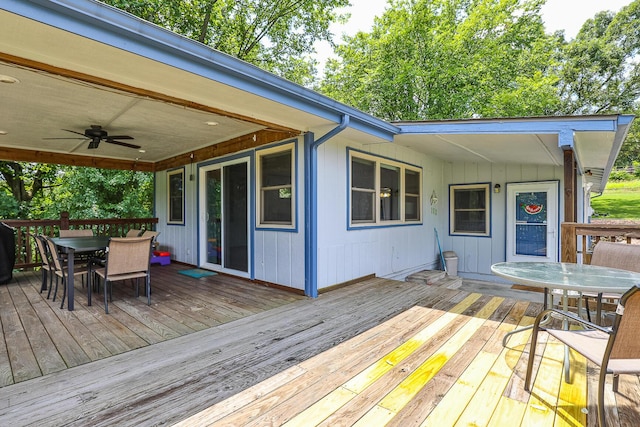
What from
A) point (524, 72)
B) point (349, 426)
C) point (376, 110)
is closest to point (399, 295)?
point (349, 426)

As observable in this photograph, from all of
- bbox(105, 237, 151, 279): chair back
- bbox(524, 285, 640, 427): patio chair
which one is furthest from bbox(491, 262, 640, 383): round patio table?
bbox(105, 237, 151, 279): chair back

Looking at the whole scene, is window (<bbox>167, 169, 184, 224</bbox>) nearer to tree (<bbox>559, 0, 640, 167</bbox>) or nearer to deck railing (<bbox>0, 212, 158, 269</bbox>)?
deck railing (<bbox>0, 212, 158, 269</bbox>)

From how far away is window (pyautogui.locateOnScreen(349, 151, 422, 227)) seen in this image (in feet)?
16.5

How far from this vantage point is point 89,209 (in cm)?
932

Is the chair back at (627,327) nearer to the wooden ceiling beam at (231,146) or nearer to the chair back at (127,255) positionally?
the wooden ceiling beam at (231,146)

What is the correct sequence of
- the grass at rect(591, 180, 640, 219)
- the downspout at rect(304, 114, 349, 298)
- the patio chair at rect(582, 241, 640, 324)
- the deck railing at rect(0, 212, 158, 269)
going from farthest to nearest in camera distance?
the grass at rect(591, 180, 640, 219), the deck railing at rect(0, 212, 158, 269), the downspout at rect(304, 114, 349, 298), the patio chair at rect(582, 241, 640, 324)

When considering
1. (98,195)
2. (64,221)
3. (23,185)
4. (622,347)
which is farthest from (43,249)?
(23,185)

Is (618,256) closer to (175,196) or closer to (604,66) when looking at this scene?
(175,196)

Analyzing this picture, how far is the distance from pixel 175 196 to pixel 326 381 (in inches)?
239

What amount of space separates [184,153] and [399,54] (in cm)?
989

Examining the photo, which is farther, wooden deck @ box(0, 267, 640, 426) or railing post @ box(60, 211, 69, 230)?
railing post @ box(60, 211, 69, 230)

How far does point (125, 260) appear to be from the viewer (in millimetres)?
3742

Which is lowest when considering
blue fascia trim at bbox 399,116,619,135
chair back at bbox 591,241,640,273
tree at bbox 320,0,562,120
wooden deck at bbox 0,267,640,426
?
wooden deck at bbox 0,267,640,426

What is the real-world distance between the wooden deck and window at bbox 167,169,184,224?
3.70 metres
